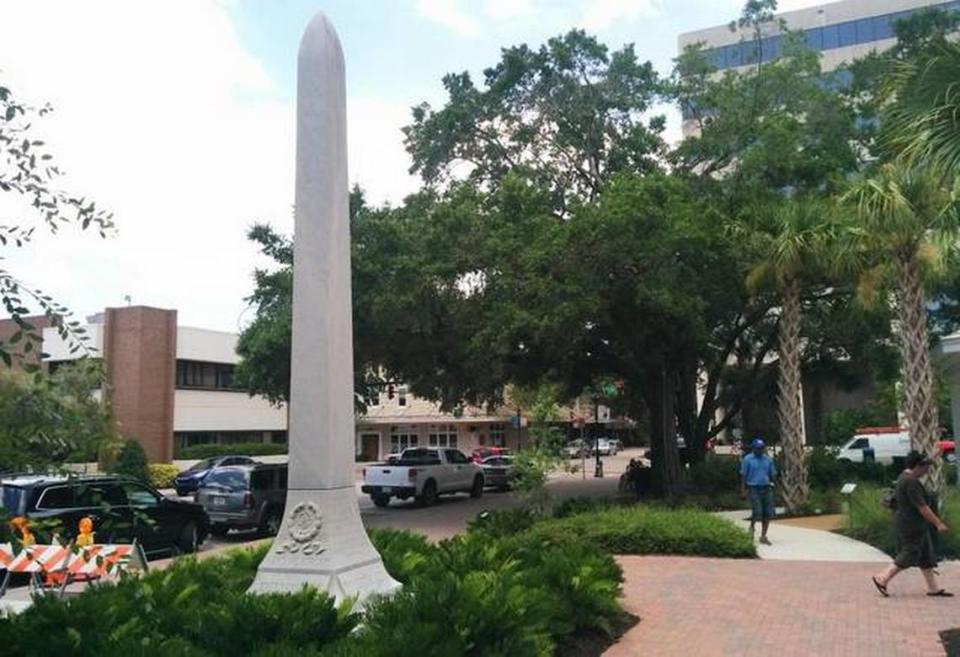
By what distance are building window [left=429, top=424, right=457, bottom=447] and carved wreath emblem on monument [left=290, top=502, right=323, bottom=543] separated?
2473 inches

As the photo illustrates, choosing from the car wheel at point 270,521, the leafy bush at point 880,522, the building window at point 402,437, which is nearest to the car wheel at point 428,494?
the car wheel at point 270,521

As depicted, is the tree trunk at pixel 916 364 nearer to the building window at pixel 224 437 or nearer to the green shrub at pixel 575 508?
the green shrub at pixel 575 508

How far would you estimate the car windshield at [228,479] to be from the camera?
20.4m

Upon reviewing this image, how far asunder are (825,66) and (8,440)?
7456cm

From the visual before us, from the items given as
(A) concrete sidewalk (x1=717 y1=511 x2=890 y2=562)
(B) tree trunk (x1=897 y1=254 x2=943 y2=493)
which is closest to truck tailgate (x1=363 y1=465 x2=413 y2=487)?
(A) concrete sidewalk (x1=717 y1=511 x2=890 y2=562)

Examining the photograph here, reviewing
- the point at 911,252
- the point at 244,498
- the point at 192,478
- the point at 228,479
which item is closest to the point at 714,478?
the point at 911,252

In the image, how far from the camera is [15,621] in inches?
205

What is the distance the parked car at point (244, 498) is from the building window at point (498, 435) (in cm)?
5215

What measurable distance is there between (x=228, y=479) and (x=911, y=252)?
1453cm

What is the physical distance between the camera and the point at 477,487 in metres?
31.6

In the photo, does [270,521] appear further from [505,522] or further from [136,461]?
[136,461]

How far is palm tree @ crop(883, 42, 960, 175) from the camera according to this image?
24.8ft

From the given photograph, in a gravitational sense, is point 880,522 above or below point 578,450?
below

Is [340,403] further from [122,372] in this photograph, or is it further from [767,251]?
[122,372]
